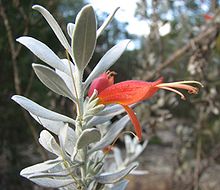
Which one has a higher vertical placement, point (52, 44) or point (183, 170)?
point (52, 44)

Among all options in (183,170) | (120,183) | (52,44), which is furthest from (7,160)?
(120,183)

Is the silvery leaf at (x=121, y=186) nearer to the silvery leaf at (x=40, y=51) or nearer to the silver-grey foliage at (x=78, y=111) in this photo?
the silver-grey foliage at (x=78, y=111)

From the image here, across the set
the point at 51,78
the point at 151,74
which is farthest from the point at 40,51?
the point at 151,74

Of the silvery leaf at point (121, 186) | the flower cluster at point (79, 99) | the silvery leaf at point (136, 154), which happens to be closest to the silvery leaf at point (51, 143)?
the flower cluster at point (79, 99)

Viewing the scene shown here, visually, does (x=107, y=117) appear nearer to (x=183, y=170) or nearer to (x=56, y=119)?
(x=56, y=119)

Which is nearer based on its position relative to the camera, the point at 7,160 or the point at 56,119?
the point at 56,119

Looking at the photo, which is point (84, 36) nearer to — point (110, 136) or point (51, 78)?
point (51, 78)

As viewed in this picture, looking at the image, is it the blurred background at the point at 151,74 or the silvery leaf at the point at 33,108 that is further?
the blurred background at the point at 151,74

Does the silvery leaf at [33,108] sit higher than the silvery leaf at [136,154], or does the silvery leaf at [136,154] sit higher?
the silvery leaf at [33,108]
